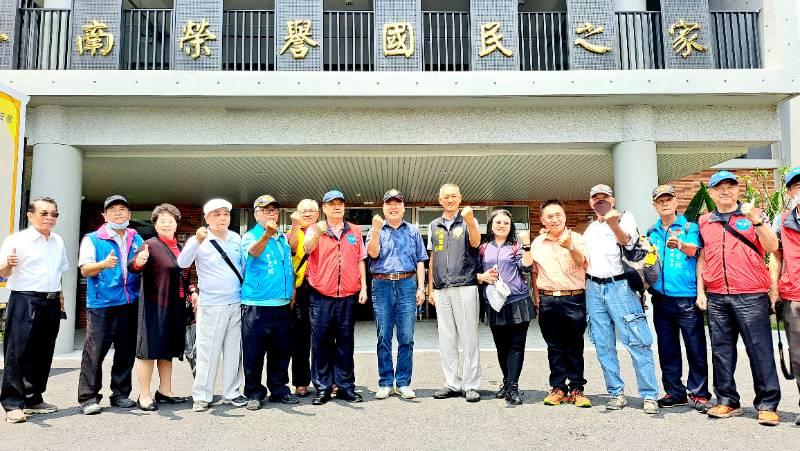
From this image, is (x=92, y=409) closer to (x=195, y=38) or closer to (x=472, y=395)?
→ (x=472, y=395)

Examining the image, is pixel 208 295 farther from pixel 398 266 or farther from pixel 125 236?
pixel 398 266

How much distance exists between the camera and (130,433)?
3648 millimetres

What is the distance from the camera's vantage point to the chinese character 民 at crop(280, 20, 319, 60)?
7.41 metres

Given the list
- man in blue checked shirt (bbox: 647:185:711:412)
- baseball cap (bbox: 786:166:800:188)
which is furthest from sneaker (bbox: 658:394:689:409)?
baseball cap (bbox: 786:166:800:188)

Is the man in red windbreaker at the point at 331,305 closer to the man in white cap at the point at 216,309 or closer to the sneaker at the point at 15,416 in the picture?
the man in white cap at the point at 216,309

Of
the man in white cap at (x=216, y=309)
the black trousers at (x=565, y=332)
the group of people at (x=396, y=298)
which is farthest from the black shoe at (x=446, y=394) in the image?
the man in white cap at (x=216, y=309)

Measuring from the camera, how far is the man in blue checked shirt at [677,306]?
13.3 feet

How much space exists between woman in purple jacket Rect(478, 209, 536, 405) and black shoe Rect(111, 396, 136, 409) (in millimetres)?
3048

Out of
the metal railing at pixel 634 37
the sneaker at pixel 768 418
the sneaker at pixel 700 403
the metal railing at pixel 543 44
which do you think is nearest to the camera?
the sneaker at pixel 768 418

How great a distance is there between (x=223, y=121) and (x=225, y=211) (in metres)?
3.67

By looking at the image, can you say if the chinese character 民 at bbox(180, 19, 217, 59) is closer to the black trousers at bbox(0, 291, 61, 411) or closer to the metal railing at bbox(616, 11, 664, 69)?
the black trousers at bbox(0, 291, 61, 411)

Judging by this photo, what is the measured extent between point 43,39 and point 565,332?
8.17 m

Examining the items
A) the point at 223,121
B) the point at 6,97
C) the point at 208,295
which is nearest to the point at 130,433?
the point at 208,295

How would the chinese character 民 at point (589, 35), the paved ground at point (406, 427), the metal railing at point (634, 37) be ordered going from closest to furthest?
the paved ground at point (406, 427), the chinese character 民 at point (589, 35), the metal railing at point (634, 37)
